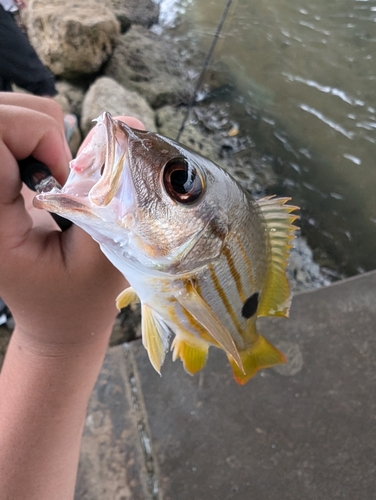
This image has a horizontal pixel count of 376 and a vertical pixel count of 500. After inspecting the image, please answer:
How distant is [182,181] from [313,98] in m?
3.96

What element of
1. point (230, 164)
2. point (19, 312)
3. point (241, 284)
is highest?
point (241, 284)

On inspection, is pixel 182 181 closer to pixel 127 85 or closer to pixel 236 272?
pixel 236 272

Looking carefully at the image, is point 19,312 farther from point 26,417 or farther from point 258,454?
point 258,454

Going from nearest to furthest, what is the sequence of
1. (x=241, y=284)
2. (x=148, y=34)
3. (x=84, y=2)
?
1. (x=241, y=284)
2. (x=84, y=2)
3. (x=148, y=34)

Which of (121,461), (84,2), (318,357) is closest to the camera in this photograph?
(121,461)

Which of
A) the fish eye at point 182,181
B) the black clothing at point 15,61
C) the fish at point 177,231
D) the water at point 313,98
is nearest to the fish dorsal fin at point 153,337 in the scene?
the fish at point 177,231

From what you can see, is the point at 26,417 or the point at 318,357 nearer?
the point at 26,417

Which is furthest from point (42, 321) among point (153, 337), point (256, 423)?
point (256, 423)

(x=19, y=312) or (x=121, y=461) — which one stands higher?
(x=19, y=312)

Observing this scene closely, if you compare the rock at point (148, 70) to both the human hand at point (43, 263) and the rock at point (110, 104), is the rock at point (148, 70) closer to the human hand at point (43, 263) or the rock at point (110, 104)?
the rock at point (110, 104)

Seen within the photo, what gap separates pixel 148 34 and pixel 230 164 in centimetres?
277

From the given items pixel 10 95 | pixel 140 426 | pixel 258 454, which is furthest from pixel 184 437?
pixel 10 95

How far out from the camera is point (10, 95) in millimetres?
1150

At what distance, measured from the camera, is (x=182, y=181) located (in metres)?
0.82
